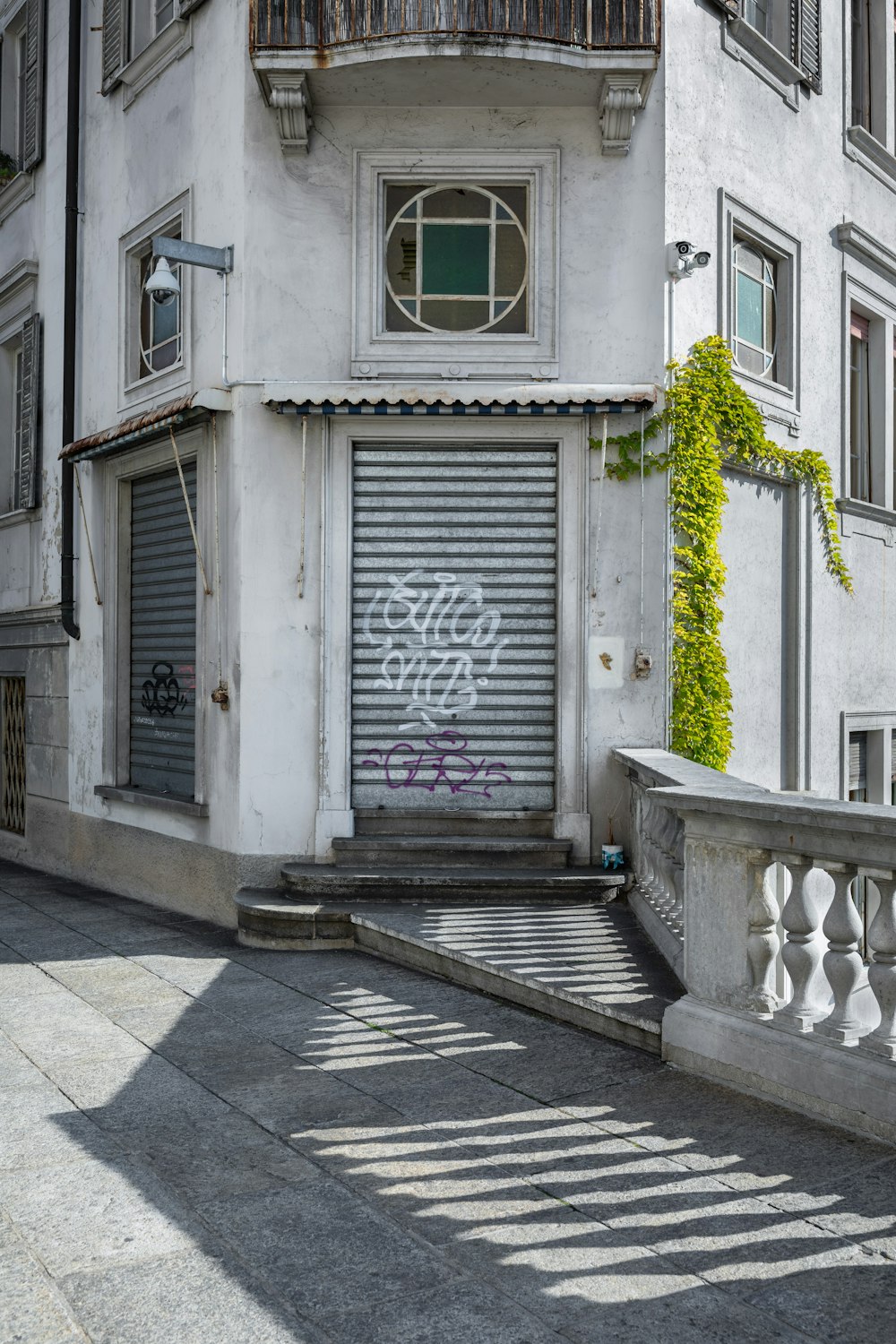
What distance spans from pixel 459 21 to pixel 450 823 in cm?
570

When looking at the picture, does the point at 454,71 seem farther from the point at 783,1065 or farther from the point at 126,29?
the point at 783,1065

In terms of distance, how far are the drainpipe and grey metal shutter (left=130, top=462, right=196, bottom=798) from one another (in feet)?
3.07

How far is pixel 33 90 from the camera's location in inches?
507

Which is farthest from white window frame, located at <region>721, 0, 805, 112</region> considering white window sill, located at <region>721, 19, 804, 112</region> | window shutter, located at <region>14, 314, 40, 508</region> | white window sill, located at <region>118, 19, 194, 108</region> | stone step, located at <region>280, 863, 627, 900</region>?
window shutter, located at <region>14, 314, 40, 508</region>

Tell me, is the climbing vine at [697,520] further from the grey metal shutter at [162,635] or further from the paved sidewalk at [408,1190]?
the grey metal shutter at [162,635]

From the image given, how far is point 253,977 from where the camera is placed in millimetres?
7227

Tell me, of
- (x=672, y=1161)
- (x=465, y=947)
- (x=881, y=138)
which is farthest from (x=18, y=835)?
Result: (x=881, y=138)

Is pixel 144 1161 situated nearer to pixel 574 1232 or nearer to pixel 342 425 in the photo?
pixel 574 1232

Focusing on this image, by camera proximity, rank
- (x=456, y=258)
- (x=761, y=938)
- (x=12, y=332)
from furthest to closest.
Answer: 1. (x=12, y=332)
2. (x=456, y=258)
3. (x=761, y=938)

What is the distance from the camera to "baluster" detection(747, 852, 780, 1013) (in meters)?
4.98

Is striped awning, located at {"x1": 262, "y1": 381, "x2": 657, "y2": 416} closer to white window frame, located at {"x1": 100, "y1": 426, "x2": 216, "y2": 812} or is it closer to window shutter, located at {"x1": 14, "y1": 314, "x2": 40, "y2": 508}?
white window frame, located at {"x1": 100, "y1": 426, "x2": 216, "y2": 812}

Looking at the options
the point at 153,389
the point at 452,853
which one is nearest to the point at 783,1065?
the point at 452,853

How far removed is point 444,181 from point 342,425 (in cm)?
209

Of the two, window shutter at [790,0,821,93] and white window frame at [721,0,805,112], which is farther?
window shutter at [790,0,821,93]
